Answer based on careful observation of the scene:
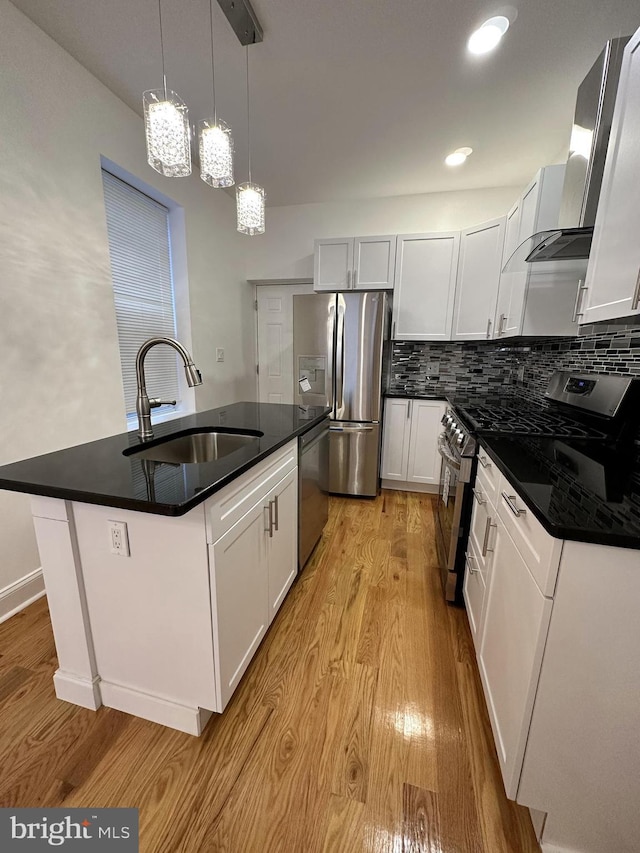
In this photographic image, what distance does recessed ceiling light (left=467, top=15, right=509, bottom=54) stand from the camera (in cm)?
151

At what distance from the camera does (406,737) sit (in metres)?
1.20

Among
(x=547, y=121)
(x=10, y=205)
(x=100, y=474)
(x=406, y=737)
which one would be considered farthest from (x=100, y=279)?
(x=547, y=121)

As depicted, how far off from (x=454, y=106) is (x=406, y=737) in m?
3.17

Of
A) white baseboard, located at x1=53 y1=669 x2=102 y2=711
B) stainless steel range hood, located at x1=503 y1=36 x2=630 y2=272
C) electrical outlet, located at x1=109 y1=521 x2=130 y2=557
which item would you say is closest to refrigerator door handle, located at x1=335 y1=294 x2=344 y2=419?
stainless steel range hood, located at x1=503 y1=36 x2=630 y2=272

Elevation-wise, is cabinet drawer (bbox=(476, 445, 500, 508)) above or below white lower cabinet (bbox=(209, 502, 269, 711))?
above

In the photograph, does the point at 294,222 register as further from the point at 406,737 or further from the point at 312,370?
the point at 406,737

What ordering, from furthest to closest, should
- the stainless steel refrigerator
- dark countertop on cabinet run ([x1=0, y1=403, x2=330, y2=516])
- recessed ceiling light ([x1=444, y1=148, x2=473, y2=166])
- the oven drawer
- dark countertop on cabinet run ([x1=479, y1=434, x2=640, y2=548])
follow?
1. the stainless steel refrigerator
2. recessed ceiling light ([x1=444, y1=148, x2=473, y2=166])
3. the oven drawer
4. dark countertop on cabinet run ([x1=0, y1=403, x2=330, y2=516])
5. dark countertop on cabinet run ([x1=479, y1=434, x2=640, y2=548])

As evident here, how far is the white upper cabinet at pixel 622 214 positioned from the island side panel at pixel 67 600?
1.87m

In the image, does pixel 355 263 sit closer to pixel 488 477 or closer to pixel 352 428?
pixel 352 428

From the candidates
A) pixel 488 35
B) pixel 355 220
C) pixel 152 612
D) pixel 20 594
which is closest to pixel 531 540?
pixel 152 612

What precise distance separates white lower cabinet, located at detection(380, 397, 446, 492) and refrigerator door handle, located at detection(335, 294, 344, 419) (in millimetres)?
446

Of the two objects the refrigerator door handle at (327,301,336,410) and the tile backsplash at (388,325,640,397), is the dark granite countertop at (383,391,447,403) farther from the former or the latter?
the refrigerator door handle at (327,301,336,410)

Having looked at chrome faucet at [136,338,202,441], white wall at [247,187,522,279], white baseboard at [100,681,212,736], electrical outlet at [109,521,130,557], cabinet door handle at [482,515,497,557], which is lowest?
white baseboard at [100,681,212,736]

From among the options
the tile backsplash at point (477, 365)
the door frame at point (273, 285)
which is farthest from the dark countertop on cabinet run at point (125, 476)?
the door frame at point (273, 285)
